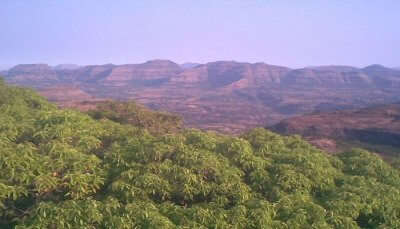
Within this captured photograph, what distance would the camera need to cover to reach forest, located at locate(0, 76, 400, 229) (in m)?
9.62

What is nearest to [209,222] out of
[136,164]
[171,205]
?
[171,205]

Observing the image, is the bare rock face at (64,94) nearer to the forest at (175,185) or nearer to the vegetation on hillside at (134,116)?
the vegetation on hillside at (134,116)

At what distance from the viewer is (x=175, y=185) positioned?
11.5 meters

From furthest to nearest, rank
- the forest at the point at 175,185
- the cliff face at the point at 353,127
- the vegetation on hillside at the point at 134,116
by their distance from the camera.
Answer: the cliff face at the point at 353,127 < the vegetation on hillside at the point at 134,116 < the forest at the point at 175,185

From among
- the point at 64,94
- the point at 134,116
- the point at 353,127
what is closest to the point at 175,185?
the point at 134,116

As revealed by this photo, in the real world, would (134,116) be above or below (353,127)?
above

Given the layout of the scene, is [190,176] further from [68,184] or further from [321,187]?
[321,187]

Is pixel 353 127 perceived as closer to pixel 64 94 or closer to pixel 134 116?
pixel 134 116

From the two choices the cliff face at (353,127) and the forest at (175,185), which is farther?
the cliff face at (353,127)

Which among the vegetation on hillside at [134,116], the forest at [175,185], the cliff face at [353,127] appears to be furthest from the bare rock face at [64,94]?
the forest at [175,185]

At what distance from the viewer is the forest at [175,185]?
379 inches

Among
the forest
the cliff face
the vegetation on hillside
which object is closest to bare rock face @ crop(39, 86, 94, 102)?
the cliff face

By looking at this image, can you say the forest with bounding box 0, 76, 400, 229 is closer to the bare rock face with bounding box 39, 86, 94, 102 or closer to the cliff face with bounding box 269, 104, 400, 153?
→ the cliff face with bounding box 269, 104, 400, 153

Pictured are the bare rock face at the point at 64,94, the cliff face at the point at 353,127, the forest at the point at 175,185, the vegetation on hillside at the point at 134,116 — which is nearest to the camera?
the forest at the point at 175,185
